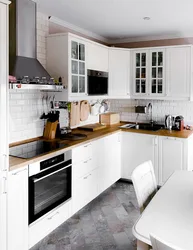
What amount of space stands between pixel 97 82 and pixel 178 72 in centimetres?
128

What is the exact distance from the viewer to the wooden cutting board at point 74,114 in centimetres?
397

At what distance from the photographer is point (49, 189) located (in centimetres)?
276

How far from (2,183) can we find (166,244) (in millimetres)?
1463

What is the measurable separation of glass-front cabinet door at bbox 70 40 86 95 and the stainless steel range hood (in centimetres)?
57

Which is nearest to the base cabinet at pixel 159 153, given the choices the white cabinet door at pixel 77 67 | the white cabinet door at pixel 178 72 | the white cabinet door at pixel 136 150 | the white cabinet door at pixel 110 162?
the white cabinet door at pixel 136 150

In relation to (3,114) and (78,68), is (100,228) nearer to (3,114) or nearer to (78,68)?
(3,114)

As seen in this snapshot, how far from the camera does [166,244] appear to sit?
1.05 meters

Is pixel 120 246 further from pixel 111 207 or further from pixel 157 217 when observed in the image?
pixel 157 217

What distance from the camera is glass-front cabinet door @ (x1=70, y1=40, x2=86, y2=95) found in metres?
3.43

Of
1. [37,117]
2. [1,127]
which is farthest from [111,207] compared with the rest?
[1,127]

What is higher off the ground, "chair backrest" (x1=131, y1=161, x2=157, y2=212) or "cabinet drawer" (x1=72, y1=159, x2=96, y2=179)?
"chair backrest" (x1=131, y1=161, x2=157, y2=212)

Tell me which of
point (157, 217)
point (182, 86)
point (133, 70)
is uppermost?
point (133, 70)

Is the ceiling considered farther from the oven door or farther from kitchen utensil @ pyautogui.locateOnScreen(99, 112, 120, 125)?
the oven door

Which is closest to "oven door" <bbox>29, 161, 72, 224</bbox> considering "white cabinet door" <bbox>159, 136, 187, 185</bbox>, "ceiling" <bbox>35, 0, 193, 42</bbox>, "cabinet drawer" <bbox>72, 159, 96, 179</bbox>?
"cabinet drawer" <bbox>72, 159, 96, 179</bbox>
